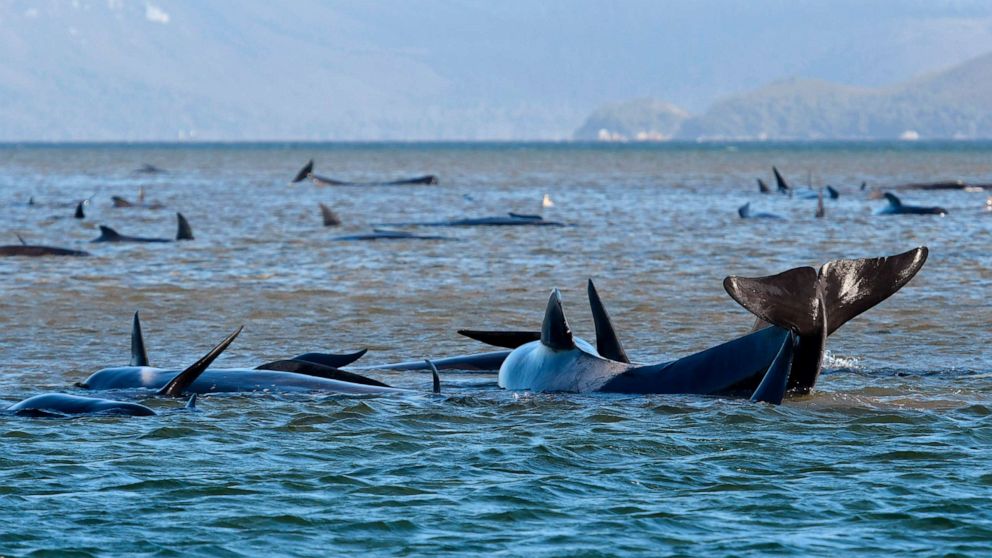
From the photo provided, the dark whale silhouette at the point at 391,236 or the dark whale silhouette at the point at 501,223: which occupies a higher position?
the dark whale silhouette at the point at 501,223

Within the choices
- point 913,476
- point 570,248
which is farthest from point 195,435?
point 570,248

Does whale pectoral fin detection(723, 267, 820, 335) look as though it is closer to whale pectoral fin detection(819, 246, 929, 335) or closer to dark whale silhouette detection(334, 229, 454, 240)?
whale pectoral fin detection(819, 246, 929, 335)

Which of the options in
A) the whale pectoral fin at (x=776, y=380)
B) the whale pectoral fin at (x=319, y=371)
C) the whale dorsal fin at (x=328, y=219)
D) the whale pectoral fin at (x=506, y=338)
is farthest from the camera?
the whale dorsal fin at (x=328, y=219)

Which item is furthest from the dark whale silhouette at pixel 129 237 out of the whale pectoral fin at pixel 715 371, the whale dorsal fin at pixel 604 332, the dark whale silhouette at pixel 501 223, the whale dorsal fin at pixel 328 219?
the whale pectoral fin at pixel 715 371

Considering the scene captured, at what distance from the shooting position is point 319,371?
13.1m

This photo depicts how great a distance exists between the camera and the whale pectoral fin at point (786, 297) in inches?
418

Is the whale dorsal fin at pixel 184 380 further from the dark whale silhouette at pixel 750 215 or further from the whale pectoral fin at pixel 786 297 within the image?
the dark whale silhouette at pixel 750 215

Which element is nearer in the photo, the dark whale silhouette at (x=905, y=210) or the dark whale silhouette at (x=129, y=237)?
the dark whale silhouette at (x=129, y=237)

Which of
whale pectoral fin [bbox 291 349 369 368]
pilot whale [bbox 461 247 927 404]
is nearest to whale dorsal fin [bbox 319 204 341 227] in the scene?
pilot whale [bbox 461 247 927 404]

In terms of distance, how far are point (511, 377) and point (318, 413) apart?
1.94 meters

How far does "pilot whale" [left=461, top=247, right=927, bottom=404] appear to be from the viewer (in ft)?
35.6

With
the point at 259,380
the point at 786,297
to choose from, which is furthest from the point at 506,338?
the point at 786,297

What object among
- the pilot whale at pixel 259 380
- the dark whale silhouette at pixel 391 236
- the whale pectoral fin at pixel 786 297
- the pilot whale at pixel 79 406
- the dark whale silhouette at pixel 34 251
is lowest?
the dark whale silhouette at pixel 34 251

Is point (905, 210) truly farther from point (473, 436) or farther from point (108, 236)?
point (473, 436)
